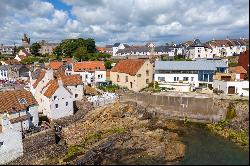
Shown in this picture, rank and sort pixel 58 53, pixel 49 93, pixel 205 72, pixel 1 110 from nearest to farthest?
pixel 1 110 < pixel 49 93 < pixel 205 72 < pixel 58 53

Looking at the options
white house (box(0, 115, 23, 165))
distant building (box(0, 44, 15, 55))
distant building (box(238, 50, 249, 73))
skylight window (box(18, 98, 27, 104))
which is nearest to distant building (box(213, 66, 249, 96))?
distant building (box(238, 50, 249, 73))

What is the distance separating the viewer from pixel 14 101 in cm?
3322

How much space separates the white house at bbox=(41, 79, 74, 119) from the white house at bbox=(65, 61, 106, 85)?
52.1 feet

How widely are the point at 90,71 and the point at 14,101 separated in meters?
23.7

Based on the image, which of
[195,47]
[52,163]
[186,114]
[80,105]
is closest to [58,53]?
[195,47]

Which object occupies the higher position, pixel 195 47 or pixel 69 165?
pixel 195 47

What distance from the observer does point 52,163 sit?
2664 centimetres

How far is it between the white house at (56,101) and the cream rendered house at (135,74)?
13.4m

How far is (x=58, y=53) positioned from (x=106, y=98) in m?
54.4

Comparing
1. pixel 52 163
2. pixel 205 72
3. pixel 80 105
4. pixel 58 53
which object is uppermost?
pixel 58 53

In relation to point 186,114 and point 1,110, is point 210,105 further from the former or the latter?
point 1,110

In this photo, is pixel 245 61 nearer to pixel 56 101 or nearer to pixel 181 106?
pixel 181 106

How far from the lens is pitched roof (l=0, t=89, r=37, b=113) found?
1256 inches

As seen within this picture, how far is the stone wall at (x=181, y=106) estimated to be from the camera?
3828 centimetres
